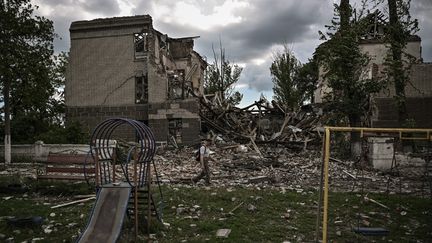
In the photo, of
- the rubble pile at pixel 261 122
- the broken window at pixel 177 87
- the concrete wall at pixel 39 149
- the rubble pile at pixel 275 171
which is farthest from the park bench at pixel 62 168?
the broken window at pixel 177 87

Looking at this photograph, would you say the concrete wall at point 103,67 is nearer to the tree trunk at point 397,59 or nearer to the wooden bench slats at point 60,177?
the wooden bench slats at point 60,177

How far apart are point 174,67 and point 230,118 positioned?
8042 millimetres

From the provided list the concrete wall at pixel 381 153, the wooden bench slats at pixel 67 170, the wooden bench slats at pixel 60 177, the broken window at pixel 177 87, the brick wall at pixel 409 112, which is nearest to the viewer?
the wooden bench slats at pixel 67 170

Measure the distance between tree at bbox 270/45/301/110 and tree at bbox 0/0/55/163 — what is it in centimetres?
2534

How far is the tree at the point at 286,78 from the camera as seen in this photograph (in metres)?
41.0

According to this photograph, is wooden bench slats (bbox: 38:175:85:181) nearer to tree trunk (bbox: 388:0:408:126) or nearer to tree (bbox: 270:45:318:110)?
tree trunk (bbox: 388:0:408:126)

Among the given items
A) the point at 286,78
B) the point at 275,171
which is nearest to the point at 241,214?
the point at 275,171

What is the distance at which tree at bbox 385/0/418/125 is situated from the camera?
752 inches

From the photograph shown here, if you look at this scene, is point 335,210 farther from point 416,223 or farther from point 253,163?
point 253,163

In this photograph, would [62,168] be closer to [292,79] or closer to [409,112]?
[409,112]

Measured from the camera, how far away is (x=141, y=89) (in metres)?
26.8

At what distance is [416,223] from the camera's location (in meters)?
8.90

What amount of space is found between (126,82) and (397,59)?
54.1 ft

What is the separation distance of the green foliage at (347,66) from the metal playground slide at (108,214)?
14663 mm
